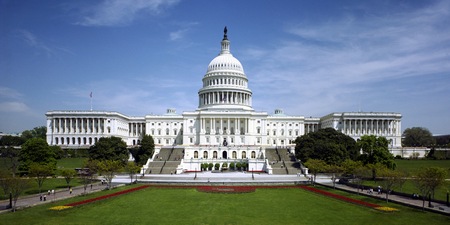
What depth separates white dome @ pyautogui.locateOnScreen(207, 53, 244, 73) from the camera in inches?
5021

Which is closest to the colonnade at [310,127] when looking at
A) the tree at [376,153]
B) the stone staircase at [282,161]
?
the stone staircase at [282,161]

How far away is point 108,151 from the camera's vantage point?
251 ft

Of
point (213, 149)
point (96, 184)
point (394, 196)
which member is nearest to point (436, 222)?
point (394, 196)

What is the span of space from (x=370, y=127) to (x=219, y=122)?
2306 inches

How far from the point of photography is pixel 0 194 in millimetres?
43406

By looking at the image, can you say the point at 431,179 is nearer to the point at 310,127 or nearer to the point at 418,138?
the point at 310,127

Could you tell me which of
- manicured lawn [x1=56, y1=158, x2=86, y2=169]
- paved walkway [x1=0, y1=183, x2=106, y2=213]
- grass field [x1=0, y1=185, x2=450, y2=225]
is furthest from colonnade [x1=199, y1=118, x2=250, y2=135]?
grass field [x1=0, y1=185, x2=450, y2=225]

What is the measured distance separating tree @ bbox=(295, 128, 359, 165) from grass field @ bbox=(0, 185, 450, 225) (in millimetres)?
30872

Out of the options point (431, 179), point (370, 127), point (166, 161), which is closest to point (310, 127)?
point (370, 127)

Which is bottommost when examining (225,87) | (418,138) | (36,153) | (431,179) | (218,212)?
(218,212)

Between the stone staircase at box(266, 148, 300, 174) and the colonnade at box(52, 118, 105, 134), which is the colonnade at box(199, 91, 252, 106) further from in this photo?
the colonnade at box(52, 118, 105, 134)

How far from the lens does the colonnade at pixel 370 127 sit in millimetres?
129500

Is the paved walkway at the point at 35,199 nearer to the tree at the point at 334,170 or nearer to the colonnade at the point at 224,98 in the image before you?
the tree at the point at 334,170

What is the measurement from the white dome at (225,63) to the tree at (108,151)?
56199 millimetres
